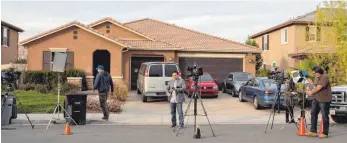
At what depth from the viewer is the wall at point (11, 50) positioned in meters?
34.2

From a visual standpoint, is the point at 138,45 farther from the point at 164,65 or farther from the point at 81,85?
the point at 164,65

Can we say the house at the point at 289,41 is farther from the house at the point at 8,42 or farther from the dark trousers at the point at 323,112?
the house at the point at 8,42

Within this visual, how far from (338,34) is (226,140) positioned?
11.4 metres

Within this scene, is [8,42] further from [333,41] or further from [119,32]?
[333,41]

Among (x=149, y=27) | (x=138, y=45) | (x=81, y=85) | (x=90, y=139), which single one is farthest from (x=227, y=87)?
(x=90, y=139)

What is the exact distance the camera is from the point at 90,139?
10.4 meters

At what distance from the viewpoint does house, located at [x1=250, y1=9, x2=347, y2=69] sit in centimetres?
2886

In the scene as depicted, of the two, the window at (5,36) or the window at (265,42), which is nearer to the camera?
the window at (5,36)

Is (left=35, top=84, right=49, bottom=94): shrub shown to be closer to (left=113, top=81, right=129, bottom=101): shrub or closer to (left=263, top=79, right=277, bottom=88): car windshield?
(left=113, top=81, right=129, bottom=101): shrub

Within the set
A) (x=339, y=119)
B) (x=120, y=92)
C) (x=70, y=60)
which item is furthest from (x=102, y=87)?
(x=70, y=60)

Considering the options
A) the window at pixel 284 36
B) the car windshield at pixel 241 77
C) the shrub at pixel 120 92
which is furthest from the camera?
the window at pixel 284 36

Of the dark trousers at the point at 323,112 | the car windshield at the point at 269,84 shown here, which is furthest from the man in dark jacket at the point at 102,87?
the car windshield at the point at 269,84

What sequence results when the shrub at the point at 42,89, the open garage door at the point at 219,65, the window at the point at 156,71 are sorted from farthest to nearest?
the open garage door at the point at 219,65, the shrub at the point at 42,89, the window at the point at 156,71

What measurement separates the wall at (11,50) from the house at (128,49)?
940 centimetres
